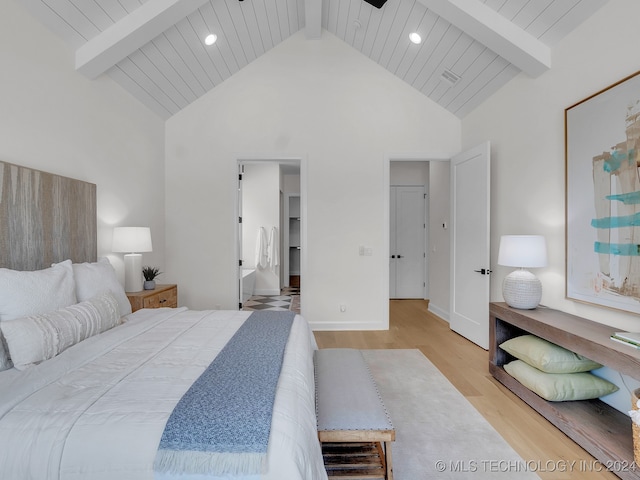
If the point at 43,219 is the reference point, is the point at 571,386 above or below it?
below

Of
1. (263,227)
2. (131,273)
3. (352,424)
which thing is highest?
(263,227)

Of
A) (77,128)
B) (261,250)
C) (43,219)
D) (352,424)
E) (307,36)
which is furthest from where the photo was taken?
(261,250)

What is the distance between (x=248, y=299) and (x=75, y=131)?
4.19 meters

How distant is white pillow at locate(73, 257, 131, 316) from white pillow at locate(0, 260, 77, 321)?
0.14 meters

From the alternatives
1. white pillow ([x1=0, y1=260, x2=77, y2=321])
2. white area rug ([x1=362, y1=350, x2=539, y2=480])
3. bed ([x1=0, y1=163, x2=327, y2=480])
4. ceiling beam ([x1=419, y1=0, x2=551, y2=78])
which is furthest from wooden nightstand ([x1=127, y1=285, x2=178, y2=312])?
ceiling beam ([x1=419, y1=0, x2=551, y2=78])

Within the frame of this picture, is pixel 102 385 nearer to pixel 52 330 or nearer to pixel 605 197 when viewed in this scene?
pixel 52 330

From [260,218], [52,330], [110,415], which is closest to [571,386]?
[110,415]

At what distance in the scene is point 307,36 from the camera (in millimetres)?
4066

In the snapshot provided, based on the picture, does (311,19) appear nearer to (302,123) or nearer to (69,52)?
(302,123)

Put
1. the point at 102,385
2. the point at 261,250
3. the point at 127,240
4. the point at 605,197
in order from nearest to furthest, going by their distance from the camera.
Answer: the point at 102,385, the point at 605,197, the point at 127,240, the point at 261,250

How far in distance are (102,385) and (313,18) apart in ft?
13.3

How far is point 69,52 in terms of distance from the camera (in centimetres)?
254

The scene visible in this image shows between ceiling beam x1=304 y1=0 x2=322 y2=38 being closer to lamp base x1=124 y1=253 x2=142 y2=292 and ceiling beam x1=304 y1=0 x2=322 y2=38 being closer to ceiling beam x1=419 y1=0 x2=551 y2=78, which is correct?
ceiling beam x1=419 y1=0 x2=551 y2=78

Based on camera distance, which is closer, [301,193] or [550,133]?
[550,133]
